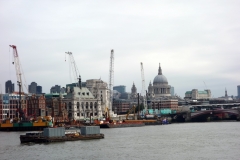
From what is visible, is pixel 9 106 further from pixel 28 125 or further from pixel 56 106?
pixel 28 125

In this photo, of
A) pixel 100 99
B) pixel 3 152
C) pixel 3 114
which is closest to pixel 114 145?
pixel 3 152

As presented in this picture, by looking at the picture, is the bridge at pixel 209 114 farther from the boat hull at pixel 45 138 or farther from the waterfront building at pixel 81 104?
the boat hull at pixel 45 138

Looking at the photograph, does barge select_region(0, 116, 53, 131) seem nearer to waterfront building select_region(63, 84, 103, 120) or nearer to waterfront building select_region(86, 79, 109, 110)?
waterfront building select_region(63, 84, 103, 120)

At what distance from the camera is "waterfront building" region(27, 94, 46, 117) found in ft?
508

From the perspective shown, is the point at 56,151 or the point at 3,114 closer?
the point at 56,151

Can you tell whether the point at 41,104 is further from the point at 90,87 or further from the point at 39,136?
the point at 39,136

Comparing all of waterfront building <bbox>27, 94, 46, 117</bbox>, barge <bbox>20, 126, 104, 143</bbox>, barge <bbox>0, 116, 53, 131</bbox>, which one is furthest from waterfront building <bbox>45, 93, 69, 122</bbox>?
barge <bbox>20, 126, 104, 143</bbox>

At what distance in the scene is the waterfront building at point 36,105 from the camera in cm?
15475

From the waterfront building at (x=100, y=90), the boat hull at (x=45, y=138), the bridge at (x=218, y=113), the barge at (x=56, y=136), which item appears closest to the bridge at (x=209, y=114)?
the bridge at (x=218, y=113)

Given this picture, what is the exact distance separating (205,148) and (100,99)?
122504 millimetres

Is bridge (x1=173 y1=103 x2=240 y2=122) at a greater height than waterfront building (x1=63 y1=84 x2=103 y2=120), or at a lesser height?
lesser

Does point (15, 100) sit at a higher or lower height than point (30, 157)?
higher

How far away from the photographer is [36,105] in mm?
155375

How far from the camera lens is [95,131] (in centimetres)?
7531
